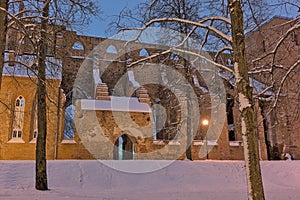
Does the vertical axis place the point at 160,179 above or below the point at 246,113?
below

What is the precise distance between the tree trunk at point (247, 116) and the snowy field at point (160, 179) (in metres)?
3.55

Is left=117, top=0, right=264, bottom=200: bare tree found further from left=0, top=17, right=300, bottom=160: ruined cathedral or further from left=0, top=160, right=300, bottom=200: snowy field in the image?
left=0, top=17, right=300, bottom=160: ruined cathedral

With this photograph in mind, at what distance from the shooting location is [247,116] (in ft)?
18.2

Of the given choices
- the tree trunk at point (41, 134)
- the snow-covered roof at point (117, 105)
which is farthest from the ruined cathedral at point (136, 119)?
the tree trunk at point (41, 134)

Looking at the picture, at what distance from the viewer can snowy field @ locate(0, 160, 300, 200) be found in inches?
390

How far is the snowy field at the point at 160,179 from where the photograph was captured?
9906mm

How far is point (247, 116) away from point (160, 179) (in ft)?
23.9

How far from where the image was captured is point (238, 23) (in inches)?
239

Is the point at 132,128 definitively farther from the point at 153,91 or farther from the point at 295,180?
the point at 295,180

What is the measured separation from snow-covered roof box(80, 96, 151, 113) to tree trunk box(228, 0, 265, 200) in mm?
13288

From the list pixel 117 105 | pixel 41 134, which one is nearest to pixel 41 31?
pixel 41 134

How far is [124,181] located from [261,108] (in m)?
13.2

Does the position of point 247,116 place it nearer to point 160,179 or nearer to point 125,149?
point 160,179

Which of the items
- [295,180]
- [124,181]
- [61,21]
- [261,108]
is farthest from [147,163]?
[261,108]
